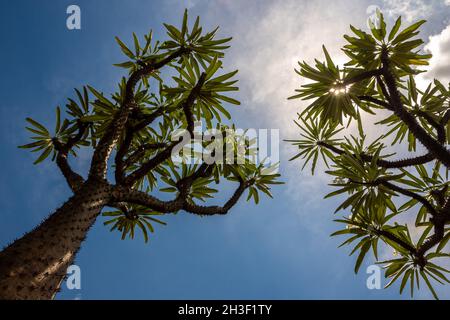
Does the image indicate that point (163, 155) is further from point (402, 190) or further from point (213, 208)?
point (402, 190)

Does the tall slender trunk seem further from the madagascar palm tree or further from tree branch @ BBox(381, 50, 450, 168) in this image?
tree branch @ BBox(381, 50, 450, 168)

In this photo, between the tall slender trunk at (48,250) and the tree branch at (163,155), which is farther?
the tree branch at (163,155)

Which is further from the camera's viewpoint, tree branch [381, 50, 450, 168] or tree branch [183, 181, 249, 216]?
tree branch [183, 181, 249, 216]

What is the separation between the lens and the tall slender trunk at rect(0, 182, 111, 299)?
1.68 metres

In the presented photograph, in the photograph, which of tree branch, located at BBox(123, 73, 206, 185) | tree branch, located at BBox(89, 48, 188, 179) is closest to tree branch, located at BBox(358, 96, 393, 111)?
tree branch, located at BBox(123, 73, 206, 185)

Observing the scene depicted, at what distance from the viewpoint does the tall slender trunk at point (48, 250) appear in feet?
5.53

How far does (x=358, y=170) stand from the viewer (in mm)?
2787

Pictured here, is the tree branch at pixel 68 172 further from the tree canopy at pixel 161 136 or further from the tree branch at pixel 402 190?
the tree branch at pixel 402 190

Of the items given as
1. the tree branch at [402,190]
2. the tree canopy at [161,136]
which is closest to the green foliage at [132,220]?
the tree canopy at [161,136]

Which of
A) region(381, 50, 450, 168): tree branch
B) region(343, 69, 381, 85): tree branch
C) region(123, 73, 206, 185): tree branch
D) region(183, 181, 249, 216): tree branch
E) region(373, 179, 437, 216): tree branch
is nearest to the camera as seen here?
region(381, 50, 450, 168): tree branch

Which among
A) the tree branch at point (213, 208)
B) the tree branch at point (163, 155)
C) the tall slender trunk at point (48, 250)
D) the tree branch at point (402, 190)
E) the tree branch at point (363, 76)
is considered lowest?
the tall slender trunk at point (48, 250)

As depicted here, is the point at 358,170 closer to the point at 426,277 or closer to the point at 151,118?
the point at 426,277

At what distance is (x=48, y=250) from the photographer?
77.3 inches
